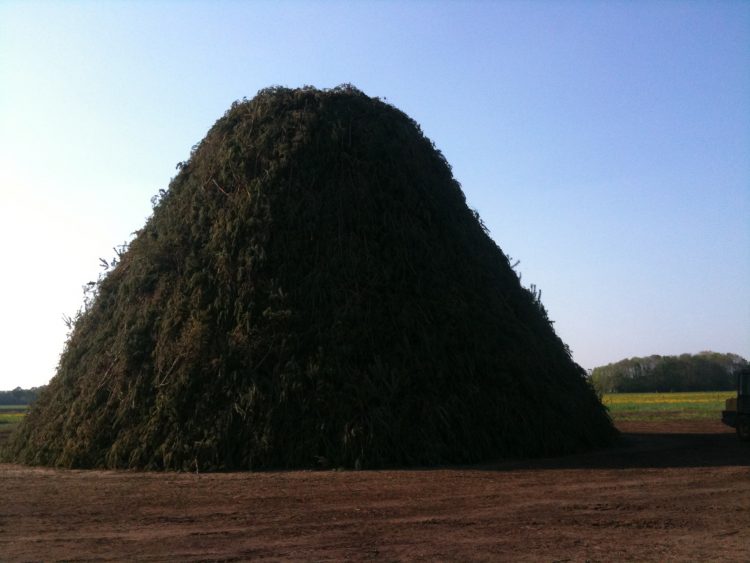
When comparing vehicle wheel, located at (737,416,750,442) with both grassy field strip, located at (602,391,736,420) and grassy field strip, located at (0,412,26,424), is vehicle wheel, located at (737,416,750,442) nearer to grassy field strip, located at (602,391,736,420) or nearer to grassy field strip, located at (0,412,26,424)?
grassy field strip, located at (602,391,736,420)

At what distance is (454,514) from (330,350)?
6462 mm

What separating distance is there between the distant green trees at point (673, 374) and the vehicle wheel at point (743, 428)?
5385 cm

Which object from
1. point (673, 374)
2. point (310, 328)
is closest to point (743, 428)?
point (310, 328)

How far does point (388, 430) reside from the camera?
1505 cm

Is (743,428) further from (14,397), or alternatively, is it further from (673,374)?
(14,397)

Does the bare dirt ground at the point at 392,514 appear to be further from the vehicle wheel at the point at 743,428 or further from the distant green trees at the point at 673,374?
the distant green trees at the point at 673,374

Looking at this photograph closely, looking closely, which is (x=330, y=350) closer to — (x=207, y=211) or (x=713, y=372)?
(x=207, y=211)

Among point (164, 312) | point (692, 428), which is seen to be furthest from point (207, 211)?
point (692, 428)

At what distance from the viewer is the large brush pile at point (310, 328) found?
1523cm

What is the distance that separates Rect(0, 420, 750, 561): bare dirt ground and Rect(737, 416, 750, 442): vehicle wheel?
6983 mm

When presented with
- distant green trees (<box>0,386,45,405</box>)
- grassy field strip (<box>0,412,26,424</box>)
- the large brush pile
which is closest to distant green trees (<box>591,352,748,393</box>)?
grassy field strip (<box>0,412,26,424</box>)

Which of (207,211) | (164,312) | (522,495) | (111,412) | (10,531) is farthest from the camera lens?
(207,211)

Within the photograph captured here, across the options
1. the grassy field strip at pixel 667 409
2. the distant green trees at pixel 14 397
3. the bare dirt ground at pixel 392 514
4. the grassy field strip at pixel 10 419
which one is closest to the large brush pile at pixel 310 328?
the bare dirt ground at pixel 392 514

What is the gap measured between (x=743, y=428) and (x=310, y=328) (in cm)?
1389
